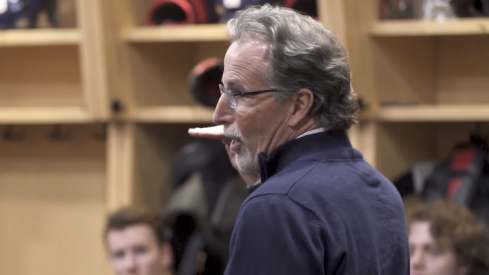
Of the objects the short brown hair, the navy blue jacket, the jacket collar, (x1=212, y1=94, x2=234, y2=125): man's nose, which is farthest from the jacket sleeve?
the short brown hair

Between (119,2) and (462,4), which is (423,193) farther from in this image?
(119,2)

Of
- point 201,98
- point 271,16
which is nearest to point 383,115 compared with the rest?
point 201,98

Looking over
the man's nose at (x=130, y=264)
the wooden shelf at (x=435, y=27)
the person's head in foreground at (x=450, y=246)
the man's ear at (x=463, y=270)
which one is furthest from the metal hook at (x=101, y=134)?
the man's ear at (x=463, y=270)

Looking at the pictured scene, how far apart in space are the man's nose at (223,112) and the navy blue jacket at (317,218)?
4.2 inches

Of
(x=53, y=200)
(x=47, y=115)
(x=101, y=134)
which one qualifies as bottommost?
(x=53, y=200)

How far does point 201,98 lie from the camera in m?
2.62

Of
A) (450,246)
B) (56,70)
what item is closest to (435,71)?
(450,246)

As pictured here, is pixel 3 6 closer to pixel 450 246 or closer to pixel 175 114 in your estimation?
pixel 175 114

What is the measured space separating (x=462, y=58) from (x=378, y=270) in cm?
177

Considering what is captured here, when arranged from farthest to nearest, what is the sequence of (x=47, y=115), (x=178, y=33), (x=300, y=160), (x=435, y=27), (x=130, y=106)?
(x=47, y=115) < (x=130, y=106) < (x=178, y=33) < (x=435, y=27) < (x=300, y=160)

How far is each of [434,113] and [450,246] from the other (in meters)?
0.45

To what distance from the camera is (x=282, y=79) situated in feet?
3.62

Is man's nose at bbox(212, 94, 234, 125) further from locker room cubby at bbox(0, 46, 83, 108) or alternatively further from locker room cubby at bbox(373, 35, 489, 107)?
locker room cubby at bbox(0, 46, 83, 108)

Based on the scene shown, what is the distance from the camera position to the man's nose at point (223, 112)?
1192mm
